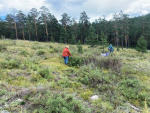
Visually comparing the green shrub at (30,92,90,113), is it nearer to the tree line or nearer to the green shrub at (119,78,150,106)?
the green shrub at (119,78,150,106)

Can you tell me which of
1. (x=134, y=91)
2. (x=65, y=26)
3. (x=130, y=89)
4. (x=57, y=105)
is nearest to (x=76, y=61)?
(x=130, y=89)

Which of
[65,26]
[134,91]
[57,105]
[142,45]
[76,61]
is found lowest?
[134,91]

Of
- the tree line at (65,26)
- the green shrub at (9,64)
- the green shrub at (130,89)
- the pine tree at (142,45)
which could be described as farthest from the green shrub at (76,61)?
the tree line at (65,26)

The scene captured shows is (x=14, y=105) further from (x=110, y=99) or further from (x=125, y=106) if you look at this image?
(x=125, y=106)

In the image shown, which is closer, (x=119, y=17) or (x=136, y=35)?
(x=119, y=17)

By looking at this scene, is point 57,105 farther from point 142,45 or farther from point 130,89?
point 142,45

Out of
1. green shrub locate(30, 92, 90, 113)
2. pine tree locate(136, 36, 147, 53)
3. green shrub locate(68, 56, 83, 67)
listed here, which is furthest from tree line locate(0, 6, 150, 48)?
green shrub locate(30, 92, 90, 113)

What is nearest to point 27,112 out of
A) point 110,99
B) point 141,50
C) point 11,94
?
point 11,94

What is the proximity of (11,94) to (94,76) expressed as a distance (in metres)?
3.42

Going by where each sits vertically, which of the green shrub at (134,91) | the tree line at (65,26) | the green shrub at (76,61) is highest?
the tree line at (65,26)

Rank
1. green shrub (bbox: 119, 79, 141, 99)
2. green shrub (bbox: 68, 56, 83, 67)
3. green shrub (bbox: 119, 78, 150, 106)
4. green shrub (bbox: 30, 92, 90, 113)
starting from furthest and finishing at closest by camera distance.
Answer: green shrub (bbox: 68, 56, 83, 67)
green shrub (bbox: 119, 79, 141, 99)
green shrub (bbox: 119, 78, 150, 106)
green shrub (bbox: 30, 92, 90, 113)

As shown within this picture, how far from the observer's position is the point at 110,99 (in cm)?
328

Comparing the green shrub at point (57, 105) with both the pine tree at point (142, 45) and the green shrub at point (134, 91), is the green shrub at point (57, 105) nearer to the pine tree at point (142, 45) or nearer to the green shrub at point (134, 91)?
the green shrub at point (134, 91)

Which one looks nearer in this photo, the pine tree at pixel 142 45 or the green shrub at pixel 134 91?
the green shrub at pixel 134 91
